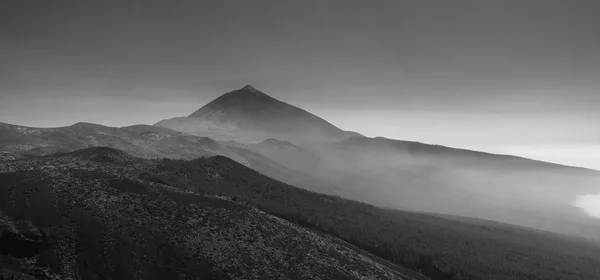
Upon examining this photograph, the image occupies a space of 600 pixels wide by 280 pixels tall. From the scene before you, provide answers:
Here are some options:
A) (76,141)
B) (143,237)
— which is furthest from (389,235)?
(76,141)

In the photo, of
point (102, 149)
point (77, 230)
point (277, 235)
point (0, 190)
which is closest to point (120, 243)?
point (77, 230)

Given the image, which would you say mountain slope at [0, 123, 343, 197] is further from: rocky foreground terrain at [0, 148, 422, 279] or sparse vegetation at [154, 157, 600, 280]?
rocky foreground terrain at [0, 148, 422, 279]

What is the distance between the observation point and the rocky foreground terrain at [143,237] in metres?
29.7

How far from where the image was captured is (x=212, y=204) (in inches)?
1820

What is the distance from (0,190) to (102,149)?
92.8 ft

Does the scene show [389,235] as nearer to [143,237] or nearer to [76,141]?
[143,237]

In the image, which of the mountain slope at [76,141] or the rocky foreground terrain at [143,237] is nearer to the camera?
the rocky foreground terrain at [143,237]

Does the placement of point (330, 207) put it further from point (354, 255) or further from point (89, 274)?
point (89, 274)

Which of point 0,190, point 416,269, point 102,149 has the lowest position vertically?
point 416,269

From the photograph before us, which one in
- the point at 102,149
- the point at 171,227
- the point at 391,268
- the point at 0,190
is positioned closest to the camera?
the point at 0,190

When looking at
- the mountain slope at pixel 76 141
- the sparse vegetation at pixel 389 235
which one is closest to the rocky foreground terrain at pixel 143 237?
the sparse vegetation at pixel 389 235

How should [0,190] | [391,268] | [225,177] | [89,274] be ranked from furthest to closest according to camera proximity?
[225,177] < [391,268] < [0,190] < [89,274]

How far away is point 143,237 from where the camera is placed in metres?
35.5

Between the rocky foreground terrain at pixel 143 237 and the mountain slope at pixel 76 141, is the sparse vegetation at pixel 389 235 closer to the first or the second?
the rocky foreground terrain at pixel 143 237
